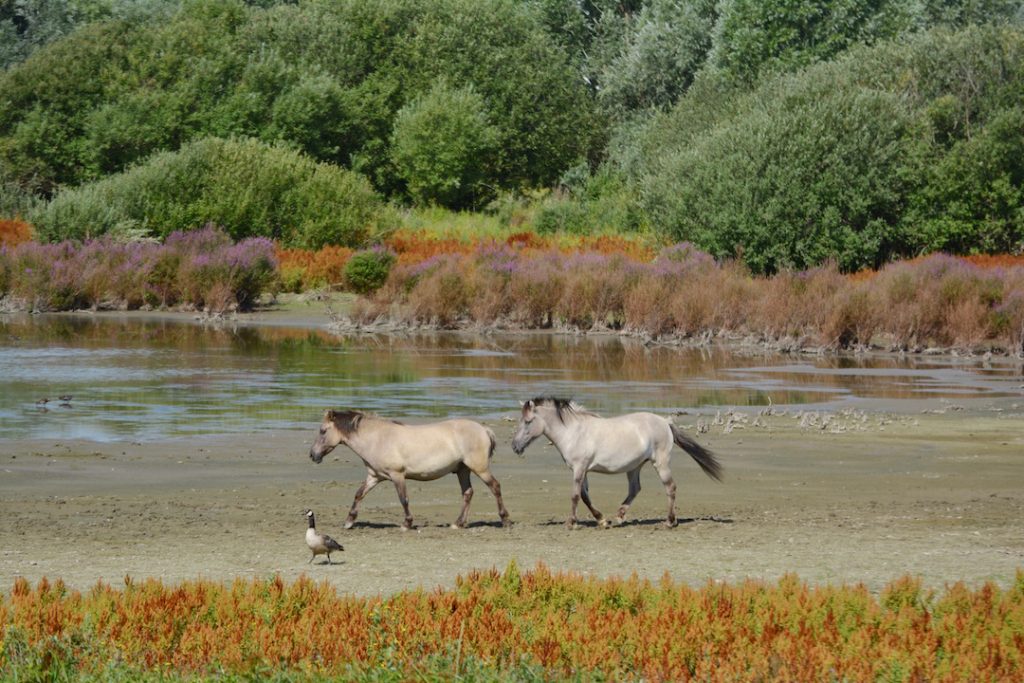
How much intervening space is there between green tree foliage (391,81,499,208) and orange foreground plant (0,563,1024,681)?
65.1 meters

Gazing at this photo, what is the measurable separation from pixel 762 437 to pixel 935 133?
121 feet

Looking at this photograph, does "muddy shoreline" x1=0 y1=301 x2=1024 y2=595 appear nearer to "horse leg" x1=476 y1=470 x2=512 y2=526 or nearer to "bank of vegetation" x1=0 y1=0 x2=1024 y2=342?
"horse leg" x1=476 y1=470 x2=512 y2=526

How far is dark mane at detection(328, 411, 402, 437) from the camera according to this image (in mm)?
14984

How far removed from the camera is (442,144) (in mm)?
74688

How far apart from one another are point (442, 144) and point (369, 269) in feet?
86.8

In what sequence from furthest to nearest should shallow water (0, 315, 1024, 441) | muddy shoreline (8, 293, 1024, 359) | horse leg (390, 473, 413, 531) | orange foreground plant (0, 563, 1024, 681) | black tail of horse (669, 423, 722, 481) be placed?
muddy shoreline (8, 293, 1024, 359)
shallow water (0, 315, 1024, 441)
black tail of horse (669, 423, 722, 481)
horse leg (390, 473, 413, 531)
orange foreground plant (0, 563, 1024, 681)

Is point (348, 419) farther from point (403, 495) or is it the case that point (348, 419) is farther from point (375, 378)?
point (375, 378)

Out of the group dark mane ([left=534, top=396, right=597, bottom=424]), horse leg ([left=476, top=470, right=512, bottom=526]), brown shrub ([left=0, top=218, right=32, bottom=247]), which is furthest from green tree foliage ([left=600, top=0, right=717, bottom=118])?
horse leg ([left=476, top=470, right=512, bottom=526])

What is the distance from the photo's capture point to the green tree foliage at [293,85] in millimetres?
73188

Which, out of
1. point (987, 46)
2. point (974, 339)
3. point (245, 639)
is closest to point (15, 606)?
point (245, 639)

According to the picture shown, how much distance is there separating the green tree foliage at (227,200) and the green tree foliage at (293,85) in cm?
1179

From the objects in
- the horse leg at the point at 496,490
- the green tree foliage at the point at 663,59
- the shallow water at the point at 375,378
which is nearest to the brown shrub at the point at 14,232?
the shallow water at the point at 375,378

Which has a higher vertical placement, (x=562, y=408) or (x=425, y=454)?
(x=562, y=408)

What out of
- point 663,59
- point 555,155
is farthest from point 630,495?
point 663,59
